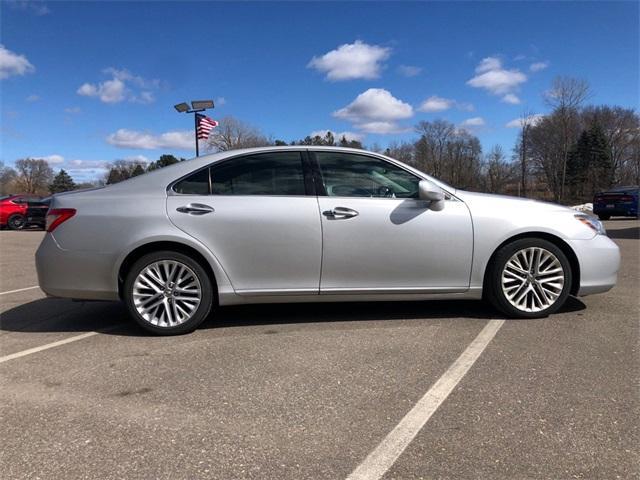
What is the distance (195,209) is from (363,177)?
4.99 ft

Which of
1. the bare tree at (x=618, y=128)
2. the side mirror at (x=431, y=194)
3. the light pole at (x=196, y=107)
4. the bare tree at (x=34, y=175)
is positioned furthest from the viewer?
the bare tree at (x=34, y=175)

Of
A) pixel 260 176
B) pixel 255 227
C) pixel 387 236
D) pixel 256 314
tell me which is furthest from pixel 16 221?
pixel 387 236

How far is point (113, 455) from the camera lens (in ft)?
8.00

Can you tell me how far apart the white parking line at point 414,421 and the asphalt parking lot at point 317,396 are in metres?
0.03

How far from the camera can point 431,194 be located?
14.2ft

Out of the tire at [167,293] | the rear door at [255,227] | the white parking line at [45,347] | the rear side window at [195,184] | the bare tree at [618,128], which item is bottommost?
the white parking line at [45,347]

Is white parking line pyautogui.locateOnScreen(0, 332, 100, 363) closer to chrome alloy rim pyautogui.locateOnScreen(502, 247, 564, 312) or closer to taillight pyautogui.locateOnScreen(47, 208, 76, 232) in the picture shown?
taillight pyautogui.locateOnScreen(47, 208, 76, 232)

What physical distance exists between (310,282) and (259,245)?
1.80ft

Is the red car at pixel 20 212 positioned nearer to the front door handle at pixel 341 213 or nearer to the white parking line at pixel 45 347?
the white parking line at pixel 45 347

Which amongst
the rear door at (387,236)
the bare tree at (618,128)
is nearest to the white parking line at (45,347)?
the rear door at (387,236)

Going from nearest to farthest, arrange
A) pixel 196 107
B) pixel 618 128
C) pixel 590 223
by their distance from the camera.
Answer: pixel 590 223 → pixel 196 107 → pixel 618 128

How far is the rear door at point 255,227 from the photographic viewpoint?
168 inches

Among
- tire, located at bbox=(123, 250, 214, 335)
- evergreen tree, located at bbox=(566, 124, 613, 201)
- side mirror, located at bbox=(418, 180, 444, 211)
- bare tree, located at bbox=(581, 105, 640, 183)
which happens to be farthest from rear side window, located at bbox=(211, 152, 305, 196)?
bare tree, located at bbox=(581, 105, 640, 183)

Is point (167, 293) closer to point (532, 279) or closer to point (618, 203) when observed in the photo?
point (532, 279)
